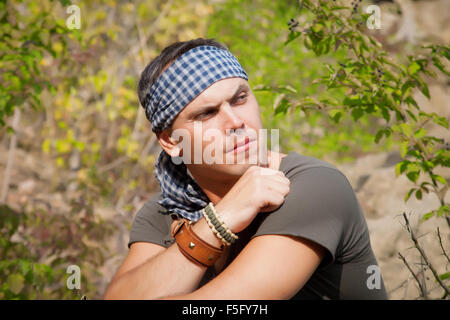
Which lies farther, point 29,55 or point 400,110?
point 29,55

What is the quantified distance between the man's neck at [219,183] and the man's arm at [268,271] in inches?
19.0

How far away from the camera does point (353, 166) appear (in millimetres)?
7684

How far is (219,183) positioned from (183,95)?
47 cm

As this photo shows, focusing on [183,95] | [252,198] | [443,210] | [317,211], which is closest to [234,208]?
[252,198]

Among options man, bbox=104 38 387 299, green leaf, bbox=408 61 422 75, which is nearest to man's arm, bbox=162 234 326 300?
man, bbox=104 38 387 299

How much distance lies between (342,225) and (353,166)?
19.0 ft

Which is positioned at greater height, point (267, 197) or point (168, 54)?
point (168, 54)

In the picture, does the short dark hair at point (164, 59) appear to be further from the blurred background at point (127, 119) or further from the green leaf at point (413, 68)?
the blurred background at point (127, 119)

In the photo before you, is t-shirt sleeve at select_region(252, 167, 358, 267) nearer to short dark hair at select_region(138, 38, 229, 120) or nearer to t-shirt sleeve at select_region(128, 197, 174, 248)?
t-shirt sleeve at select_region(128, 197, 174, 248)

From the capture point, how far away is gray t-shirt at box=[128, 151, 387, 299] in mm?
1998

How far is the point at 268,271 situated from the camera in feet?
6.25

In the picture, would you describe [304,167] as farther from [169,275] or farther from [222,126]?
[169,275]
